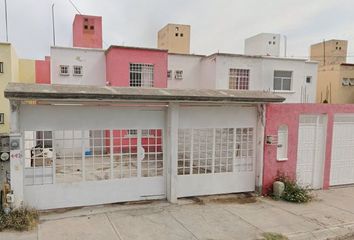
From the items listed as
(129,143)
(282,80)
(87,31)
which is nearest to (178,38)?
(87,31)

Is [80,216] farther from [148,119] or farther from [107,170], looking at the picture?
[148,119]

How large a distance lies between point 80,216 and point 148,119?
3.39m

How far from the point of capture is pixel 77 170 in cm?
852

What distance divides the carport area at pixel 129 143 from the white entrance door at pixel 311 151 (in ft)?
5.90

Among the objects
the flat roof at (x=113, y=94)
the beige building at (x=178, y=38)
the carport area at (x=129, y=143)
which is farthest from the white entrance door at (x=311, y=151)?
the beige building at (x=178, y=38)

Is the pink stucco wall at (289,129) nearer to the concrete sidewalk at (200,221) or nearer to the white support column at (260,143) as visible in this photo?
the white support column at (260,143)

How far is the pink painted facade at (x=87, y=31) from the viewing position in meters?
25.7

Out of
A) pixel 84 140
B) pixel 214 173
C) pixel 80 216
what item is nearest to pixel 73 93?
pixel 84 140

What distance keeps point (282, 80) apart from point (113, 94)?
784 inches

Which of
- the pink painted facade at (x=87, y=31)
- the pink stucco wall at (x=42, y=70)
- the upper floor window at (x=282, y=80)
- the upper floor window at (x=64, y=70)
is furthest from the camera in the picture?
the pink painted facade at (x=87, y=31)

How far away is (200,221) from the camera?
7.90 metres

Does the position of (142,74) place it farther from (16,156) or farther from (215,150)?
(16,156)

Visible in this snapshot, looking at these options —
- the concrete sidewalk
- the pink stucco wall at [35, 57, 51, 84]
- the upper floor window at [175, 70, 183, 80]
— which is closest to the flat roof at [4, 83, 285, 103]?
the concrete sidewalk

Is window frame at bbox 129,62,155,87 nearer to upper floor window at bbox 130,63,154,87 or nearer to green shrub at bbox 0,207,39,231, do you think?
upper floor window at bbox 130,63,154,87
